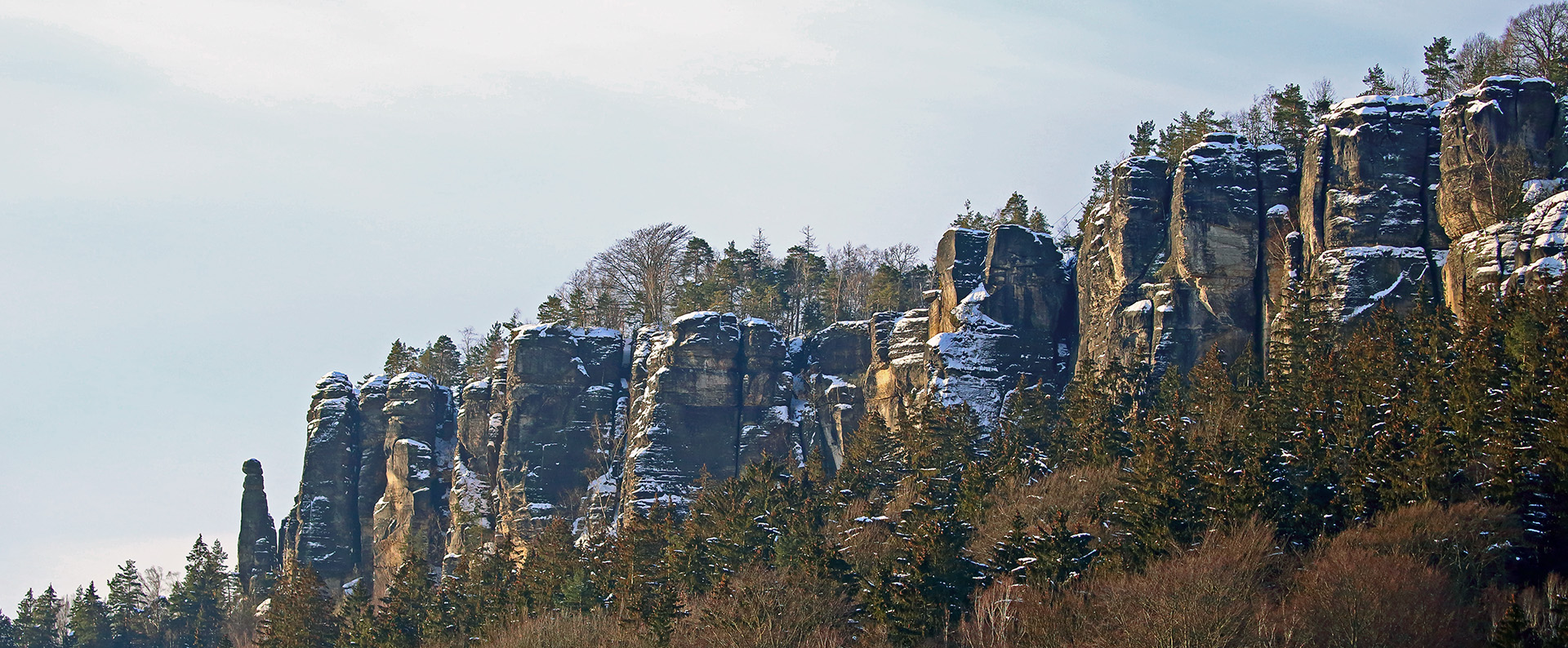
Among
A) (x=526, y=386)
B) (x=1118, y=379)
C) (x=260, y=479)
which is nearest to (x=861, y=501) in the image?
(x=1118, y=379)

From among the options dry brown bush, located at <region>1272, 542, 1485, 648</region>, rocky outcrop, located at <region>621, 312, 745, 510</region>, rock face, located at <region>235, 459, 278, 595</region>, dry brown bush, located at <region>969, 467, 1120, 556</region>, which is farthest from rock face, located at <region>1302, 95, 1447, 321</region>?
rock face, located at <region>235, 459, 278, 595</region>

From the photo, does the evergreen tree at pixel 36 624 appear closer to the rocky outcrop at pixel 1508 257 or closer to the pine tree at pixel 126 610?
the pine tree at pixel 126 610

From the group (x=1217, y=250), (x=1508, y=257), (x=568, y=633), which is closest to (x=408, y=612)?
(x=568, y=633)

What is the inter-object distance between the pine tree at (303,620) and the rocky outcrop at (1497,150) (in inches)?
2147

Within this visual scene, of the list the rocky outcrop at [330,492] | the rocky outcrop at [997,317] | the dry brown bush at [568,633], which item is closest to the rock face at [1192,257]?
the rocky outcrop at [997,317]

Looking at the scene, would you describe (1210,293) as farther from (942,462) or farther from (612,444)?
(612,444)

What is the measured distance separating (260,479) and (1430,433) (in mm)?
76402

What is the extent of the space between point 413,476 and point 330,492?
6418 mm

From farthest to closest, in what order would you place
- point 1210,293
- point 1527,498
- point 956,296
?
point 956,296
point 1210,293
point 1527,498

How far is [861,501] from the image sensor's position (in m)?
63.5

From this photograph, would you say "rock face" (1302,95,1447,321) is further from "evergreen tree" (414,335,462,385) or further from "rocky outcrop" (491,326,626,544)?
"evergreen tree" (414,335,462,385)

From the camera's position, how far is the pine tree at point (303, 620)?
231ft

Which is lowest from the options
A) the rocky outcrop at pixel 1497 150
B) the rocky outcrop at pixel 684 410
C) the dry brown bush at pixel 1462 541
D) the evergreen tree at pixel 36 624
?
the evergreen tree at pixel 36 624

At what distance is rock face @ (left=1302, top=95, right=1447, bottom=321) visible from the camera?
67.6 metres
